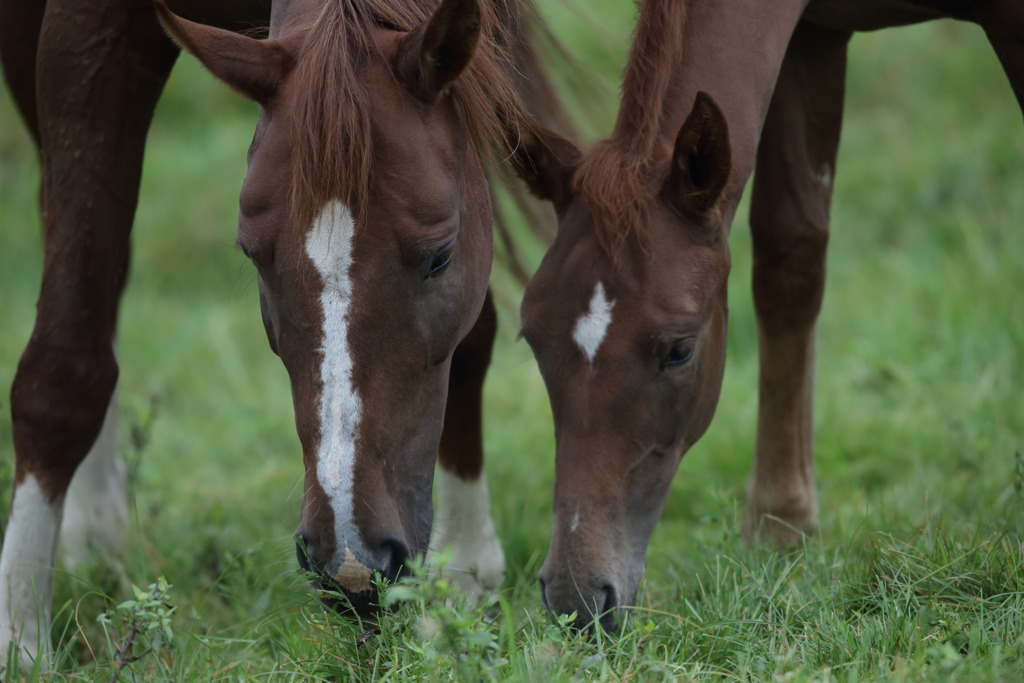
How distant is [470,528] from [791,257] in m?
1.35

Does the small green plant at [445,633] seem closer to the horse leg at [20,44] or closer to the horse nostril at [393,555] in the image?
the horse nostril at [393,555]

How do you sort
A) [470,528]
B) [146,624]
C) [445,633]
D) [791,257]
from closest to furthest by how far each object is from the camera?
[445,633], [146,624], [470,528], [791,257]

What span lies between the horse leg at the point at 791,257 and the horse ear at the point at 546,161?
949mm

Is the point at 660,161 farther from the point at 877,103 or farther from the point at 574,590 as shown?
the point at 877,103

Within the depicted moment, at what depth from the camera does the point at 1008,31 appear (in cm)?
296

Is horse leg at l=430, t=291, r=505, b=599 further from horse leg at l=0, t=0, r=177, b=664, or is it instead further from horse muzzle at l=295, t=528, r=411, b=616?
horse muzzle at l=295, t=528, r=411, b=616

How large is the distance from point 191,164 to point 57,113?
618cm

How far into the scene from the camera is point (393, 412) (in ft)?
8.14

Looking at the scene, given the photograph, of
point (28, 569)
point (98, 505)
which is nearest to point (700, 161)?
point (28, 569)

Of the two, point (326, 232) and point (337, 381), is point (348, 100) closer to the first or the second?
point (326, 232)

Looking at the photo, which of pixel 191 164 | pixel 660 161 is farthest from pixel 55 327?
pixel 191 164

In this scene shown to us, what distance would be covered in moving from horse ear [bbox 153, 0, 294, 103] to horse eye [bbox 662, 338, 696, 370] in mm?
1102

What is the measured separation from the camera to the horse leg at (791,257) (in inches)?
146

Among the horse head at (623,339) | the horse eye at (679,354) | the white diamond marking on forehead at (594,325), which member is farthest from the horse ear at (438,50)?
the horse eye at (679,354)
